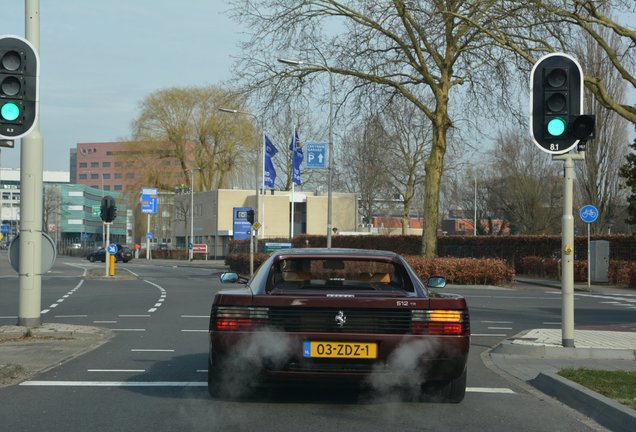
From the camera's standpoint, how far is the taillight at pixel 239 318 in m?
6.95

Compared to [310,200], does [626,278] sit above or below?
below

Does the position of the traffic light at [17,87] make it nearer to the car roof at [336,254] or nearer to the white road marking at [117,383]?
the white road marking at [117,383]

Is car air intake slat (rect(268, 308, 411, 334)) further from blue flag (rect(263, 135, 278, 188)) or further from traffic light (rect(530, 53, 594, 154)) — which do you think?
blue flag (rect(263, 135, 278, 188))

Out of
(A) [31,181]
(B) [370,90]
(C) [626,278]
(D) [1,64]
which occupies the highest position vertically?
→ (B) [370,90]

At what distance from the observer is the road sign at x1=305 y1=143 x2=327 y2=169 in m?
33.3

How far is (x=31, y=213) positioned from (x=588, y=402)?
28.4 ft

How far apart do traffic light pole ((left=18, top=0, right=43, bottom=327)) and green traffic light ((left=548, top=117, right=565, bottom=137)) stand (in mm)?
7504

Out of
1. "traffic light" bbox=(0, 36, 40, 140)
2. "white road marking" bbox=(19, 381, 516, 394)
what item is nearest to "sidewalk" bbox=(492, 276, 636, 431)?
"white road marking" bbox=(19, 381, 516, 394)

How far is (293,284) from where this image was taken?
8.24 m

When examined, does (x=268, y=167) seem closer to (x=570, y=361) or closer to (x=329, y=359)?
(x=570, y=361)

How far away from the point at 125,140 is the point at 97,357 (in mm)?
62190

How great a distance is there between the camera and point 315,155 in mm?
33438

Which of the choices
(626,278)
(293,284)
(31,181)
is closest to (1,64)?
(31,181)

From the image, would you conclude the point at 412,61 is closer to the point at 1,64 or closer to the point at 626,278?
the point at 626,278
